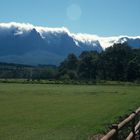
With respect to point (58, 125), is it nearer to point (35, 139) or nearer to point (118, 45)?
point (35, 139)

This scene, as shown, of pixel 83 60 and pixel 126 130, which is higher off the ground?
pixel 83 60

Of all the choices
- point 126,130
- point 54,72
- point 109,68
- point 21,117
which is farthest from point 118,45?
point 126,130

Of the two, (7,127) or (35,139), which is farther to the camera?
(7,127)

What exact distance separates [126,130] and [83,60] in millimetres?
152265

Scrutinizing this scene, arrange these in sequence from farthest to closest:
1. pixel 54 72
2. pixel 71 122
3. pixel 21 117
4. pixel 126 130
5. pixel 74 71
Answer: pixel 54 72 → pixel 74 71 → pixel 21 117 → pixel 71 122 → pixel 126 130

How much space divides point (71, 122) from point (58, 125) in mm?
1614

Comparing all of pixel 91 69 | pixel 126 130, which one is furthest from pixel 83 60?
pixel 126 130

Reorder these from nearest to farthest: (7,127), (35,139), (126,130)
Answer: (126,130) < (35,139) < (7,127)

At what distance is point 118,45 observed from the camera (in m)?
160

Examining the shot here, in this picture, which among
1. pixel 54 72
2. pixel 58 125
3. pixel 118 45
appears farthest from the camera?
pixel 54 72

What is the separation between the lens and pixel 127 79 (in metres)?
150

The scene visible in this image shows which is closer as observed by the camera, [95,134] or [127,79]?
[95,134]

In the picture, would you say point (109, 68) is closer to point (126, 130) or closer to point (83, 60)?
point (83, 60)

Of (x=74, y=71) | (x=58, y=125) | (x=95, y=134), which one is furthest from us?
(x=74, y=71)
